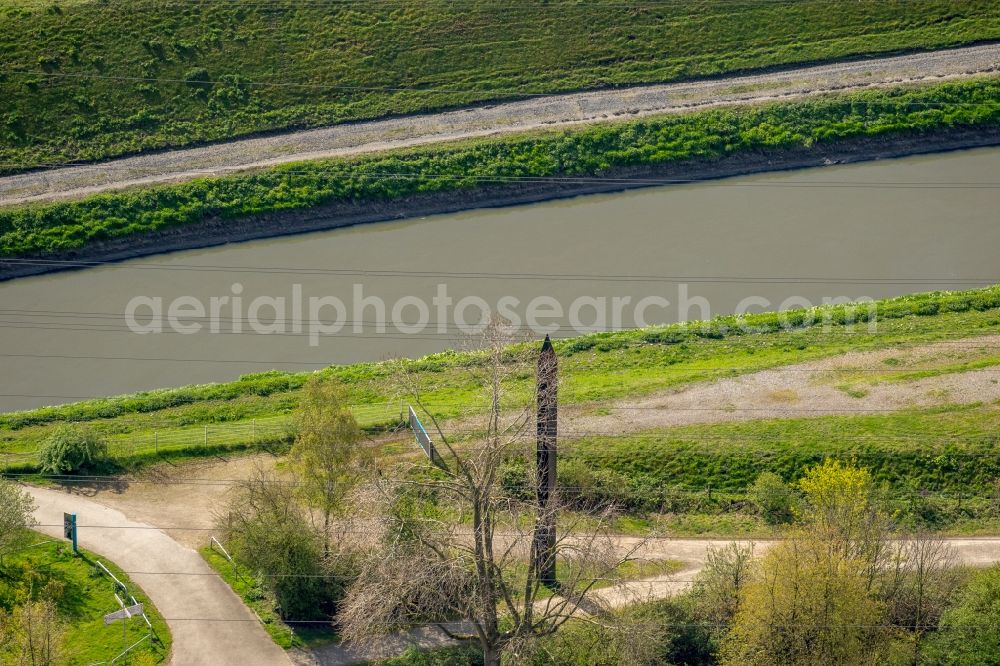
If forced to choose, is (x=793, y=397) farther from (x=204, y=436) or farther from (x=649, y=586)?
(x=204, y=436)

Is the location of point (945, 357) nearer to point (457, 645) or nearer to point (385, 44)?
point (457, 645)

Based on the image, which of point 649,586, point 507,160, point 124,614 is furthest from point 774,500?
point 507,160

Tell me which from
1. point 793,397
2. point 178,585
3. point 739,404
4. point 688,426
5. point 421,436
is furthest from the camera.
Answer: point 793,397

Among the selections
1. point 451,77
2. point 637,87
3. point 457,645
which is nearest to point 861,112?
point 637,87

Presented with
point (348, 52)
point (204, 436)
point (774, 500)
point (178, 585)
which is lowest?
point (178, 585)

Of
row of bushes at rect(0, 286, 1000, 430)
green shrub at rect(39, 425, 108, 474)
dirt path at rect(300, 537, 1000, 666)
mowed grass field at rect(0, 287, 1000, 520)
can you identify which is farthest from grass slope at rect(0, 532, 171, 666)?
row of bushes at rect(0, 286, 1000, 430)

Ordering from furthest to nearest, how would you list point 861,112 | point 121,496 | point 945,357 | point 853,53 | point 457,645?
1. point 853,53
2. point 861,112
3. point 945,357
4. point 121,496
5. point 457,645
